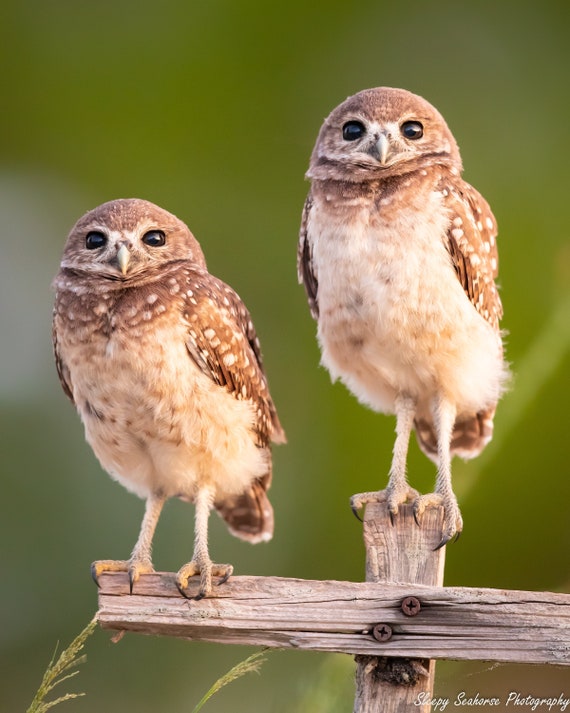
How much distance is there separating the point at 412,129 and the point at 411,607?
1.37 m

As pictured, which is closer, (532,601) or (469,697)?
(532,601)

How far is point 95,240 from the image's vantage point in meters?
3.12

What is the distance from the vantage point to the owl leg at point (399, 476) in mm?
2881

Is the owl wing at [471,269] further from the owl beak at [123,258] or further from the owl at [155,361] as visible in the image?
the owl beak at [123,258]

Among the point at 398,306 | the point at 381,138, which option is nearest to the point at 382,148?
the point at 381,138

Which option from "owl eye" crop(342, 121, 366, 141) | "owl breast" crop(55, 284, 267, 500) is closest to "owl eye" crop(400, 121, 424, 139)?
"owl eye" crop(342, 121, 366, 141)

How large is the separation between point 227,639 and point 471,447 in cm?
119

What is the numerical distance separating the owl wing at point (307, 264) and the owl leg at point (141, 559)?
754 mm

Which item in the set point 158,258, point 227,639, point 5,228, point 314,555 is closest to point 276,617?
point 227,639

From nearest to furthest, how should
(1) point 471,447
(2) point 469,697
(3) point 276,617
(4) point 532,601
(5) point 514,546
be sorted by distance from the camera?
1. (4) point 532,601
2. (3) point 276,617
3. (2) point 469,697
4. (1) point 471,447
5. (5) point 514,546

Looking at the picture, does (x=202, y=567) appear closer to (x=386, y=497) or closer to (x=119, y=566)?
(x=119, y=566)

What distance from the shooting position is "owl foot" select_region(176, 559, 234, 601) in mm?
2717

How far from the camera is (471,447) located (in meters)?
3.54

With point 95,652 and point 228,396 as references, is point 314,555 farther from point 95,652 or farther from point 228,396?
point 228,396
